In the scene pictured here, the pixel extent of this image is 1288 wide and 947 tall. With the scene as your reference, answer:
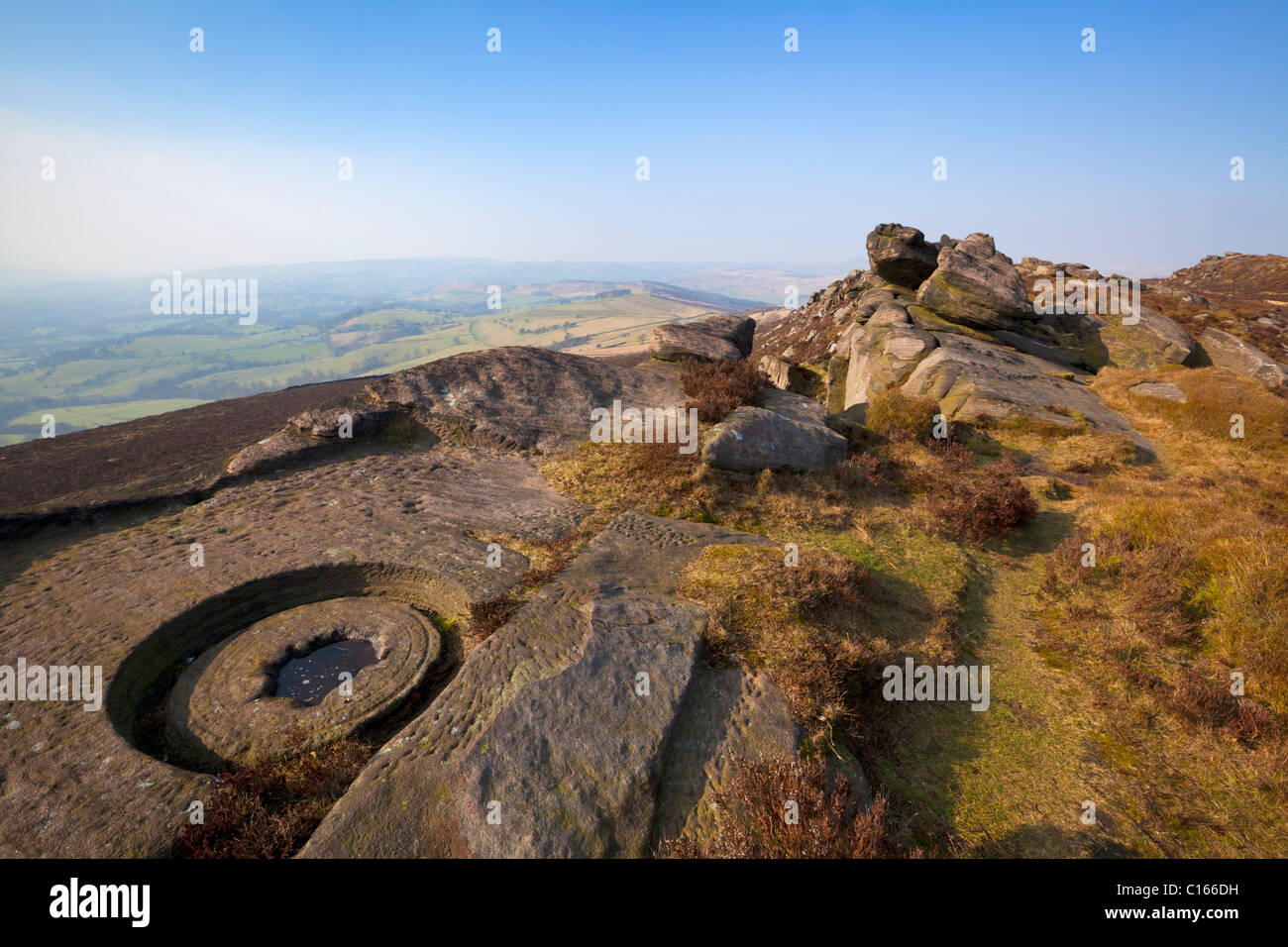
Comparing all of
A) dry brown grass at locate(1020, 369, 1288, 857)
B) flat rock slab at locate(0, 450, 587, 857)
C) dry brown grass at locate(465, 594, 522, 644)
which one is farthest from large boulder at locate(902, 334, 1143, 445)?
dry brown grass at locate(465, 594, 522, 644)

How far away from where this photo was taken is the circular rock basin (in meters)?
5.89

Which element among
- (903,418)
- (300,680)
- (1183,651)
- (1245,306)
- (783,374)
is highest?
(1245,306)

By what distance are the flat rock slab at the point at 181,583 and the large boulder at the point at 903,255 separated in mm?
26484

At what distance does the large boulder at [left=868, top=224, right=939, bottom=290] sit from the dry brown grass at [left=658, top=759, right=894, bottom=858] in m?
30.5

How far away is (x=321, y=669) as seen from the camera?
6965mm

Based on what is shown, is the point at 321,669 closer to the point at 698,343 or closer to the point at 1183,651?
the point at 1183,651

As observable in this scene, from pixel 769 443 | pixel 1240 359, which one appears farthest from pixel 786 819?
pixel 1240 359

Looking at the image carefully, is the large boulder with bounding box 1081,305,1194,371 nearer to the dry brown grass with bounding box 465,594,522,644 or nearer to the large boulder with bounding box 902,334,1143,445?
the large boulder with bounding box 902,334,1143,445

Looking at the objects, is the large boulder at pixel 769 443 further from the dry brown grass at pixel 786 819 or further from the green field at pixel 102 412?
the green field at pixel 102 412

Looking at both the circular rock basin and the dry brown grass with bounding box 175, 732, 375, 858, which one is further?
the circular rock basin

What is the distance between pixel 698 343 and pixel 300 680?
15041 millimetres

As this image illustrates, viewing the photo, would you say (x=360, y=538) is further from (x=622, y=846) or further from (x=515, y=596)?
(x=622, y=846)

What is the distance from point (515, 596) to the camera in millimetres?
7637
